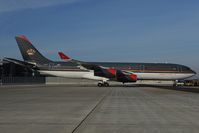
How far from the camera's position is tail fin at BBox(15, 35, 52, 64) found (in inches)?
1806

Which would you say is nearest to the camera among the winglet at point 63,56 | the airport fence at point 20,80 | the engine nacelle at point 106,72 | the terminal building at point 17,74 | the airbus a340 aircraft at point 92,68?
the engine nacelle at point 106,72

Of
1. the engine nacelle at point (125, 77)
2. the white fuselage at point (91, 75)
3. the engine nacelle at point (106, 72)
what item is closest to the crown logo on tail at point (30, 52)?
the white fuselage at point (91, 75)

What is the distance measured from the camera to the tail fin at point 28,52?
151 ft

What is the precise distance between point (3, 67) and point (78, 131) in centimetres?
7995

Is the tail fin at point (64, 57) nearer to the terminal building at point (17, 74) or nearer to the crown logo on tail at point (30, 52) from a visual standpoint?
the crown logo on tail at point (30, 52)

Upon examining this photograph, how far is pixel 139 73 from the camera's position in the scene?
44.7 metres

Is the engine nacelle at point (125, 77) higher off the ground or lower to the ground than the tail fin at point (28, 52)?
lower

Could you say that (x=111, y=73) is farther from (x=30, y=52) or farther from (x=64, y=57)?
(x=30, y=52)

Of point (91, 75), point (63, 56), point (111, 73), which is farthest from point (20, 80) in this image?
point (111, 73)

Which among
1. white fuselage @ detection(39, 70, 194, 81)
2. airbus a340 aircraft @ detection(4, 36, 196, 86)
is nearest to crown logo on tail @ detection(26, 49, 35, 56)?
airbus a340 aircraft @ detection(4, 36, 196, 86)

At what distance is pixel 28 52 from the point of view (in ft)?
151

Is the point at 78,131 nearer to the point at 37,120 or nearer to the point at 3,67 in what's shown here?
the point at 37,120

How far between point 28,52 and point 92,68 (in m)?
10.2

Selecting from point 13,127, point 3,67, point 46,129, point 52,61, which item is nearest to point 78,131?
point 46,129
